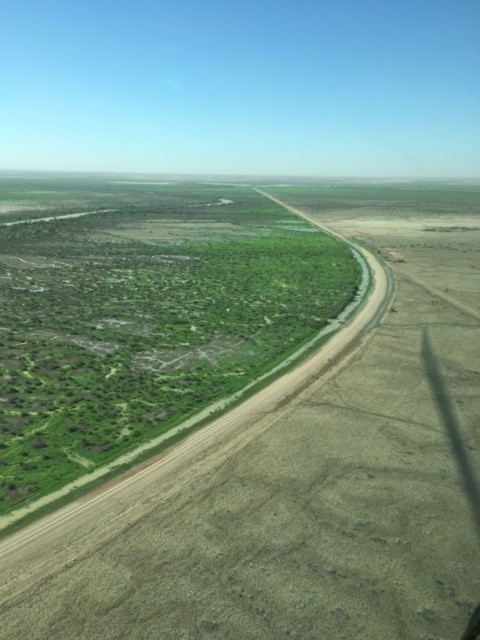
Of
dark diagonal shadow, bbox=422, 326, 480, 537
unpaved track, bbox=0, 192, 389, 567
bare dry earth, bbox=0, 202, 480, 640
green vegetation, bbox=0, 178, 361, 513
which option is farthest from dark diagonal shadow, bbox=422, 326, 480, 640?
green vegetation, bbox=0, 178, 361, 513

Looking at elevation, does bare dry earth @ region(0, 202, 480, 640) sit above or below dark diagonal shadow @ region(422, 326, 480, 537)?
below

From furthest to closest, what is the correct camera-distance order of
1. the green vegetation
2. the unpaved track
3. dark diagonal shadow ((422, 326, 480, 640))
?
1. the green vegetation
2. dark diagonal shadow ((422, 326, 480, 640))
3. the unpaved track

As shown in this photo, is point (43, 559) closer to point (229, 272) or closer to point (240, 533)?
point (240, 533)

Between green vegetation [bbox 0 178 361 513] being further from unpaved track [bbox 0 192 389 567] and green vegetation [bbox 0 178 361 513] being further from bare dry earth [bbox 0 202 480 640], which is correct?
bare dry earth [bbox 0 202 480 640]

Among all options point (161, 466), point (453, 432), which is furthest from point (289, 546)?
point (453, 432)

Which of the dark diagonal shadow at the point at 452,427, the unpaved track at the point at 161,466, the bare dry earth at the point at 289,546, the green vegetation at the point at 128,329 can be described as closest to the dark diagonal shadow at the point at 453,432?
the dark diagonal shadow at the point at 452,427

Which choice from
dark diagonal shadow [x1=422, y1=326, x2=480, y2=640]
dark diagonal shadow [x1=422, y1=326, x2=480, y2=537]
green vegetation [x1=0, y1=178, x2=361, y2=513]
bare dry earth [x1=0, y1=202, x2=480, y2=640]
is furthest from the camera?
green vegetation [x1=0, y1=178, x2=361, y2=513]

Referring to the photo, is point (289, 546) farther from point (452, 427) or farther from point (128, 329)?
point (128, 329)
